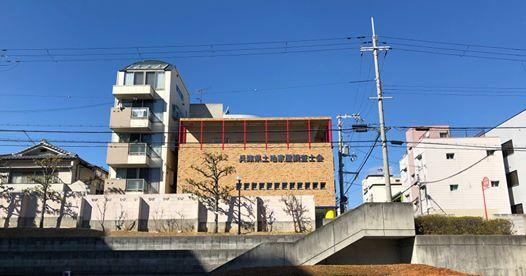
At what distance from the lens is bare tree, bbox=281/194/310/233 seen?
30094 millimetres

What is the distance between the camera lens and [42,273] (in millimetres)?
18938

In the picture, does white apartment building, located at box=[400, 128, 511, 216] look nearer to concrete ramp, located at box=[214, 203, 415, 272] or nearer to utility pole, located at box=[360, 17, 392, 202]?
utility pole, located at box=[360, 17, 392, 202]

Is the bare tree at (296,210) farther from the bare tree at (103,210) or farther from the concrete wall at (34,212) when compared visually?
the concrete wall at (34,212)

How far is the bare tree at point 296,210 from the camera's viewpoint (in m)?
30.1

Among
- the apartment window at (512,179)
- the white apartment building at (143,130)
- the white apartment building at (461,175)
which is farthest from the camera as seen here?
the white apartment building at (461,175)

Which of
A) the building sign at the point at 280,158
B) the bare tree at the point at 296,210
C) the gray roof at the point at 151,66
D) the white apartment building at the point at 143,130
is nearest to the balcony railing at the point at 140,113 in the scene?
the white apartment building at the point at 143,130

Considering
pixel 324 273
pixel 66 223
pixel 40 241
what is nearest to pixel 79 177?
pixel 66 223

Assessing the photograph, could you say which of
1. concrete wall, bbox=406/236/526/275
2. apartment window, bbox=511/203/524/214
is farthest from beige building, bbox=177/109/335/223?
apartment window, bbox=511/203/524/214

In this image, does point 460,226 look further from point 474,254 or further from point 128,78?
point 128,78

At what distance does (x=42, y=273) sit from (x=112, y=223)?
11.3 metres

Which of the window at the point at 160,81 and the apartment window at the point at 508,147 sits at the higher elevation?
the window at the point at 160,81

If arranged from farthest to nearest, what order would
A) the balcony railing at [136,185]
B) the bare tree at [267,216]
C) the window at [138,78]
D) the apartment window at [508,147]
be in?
the apartment window at [508,147] → the window at [138,78] → the balcony railing at [136,185] → the bare tree at [267,216]

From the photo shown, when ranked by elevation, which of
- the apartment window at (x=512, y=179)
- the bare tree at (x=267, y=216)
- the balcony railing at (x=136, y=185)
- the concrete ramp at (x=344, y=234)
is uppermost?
the apartment window at (x=512, y=179)

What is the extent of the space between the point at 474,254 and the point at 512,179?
1246 inches
